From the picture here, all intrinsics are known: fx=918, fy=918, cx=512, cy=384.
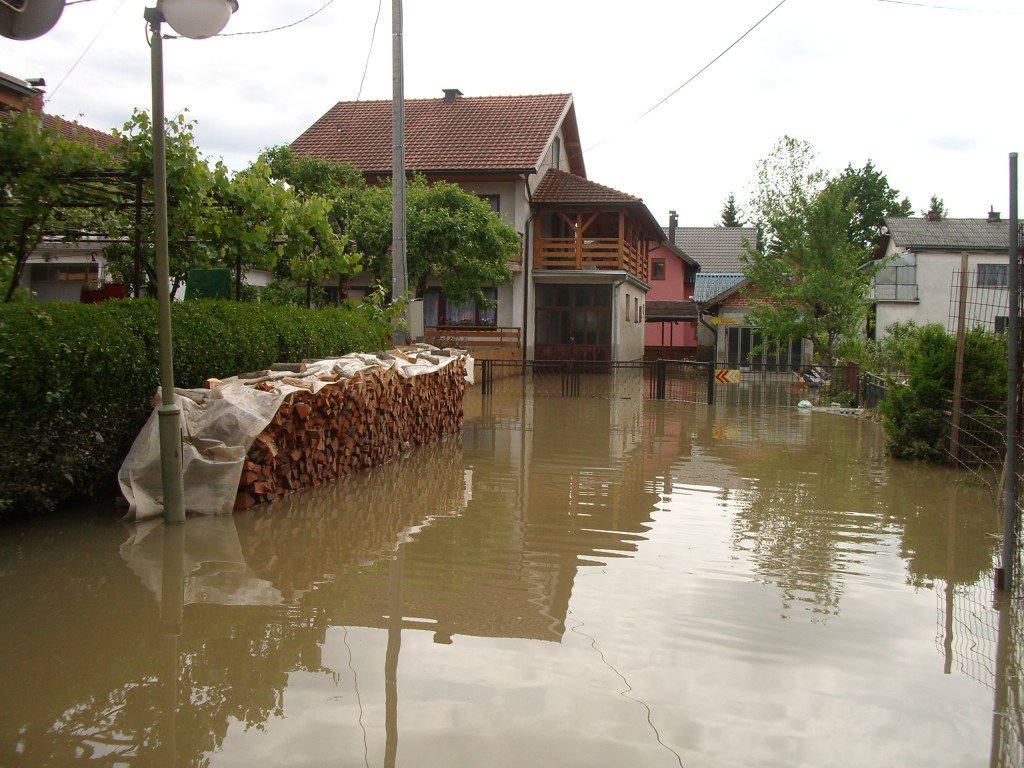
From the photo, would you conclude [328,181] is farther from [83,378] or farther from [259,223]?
[83,378]

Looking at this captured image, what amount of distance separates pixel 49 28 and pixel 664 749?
4.04 m

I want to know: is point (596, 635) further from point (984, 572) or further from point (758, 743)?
point (984, 572)

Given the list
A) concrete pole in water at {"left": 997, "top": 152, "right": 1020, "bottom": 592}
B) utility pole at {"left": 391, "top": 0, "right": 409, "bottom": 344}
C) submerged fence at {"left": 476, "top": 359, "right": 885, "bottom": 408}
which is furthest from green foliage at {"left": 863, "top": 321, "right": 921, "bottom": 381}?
concrete pole in water at {"left": 997, "top": 152, "right": 1020, "bottom": 592}

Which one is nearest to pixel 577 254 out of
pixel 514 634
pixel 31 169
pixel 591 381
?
pixel 591 381

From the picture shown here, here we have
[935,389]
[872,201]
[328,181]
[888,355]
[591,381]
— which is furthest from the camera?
[872,201]

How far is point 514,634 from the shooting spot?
5453mm

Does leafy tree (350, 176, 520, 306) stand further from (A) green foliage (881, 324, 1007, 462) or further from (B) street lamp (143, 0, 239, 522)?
(B) street lamp (143, 0, 239, 522)

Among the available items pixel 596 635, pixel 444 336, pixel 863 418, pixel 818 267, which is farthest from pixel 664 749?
pixel 444 336

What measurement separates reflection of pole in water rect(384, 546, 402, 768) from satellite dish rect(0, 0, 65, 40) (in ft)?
11.0

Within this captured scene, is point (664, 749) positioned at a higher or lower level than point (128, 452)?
lower

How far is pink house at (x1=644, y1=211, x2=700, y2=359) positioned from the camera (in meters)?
45.4

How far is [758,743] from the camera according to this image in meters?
4.07

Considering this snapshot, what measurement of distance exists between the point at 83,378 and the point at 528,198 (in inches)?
1028

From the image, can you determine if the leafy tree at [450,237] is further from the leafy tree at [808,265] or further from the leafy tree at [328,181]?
the leafy tree at [808,265]
